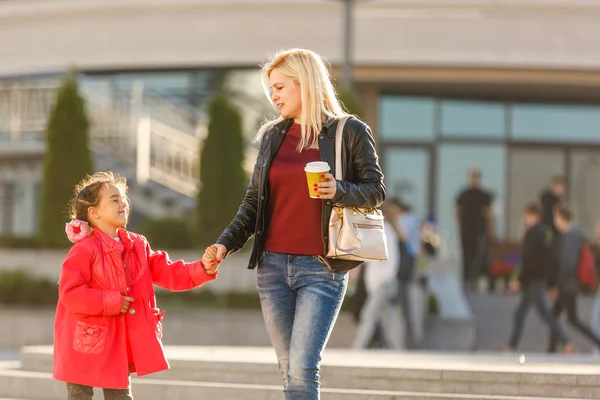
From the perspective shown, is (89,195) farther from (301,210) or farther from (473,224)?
(473,224)

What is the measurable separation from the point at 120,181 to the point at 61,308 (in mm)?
712

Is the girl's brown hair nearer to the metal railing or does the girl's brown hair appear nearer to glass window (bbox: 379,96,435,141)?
the metal railing

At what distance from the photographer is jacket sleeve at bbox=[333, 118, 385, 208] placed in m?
5.55

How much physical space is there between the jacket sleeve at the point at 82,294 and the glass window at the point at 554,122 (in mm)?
18335

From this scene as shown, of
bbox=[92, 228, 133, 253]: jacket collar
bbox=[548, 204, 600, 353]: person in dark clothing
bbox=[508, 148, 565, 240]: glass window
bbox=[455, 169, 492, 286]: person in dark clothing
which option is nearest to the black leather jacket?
bbox=[92, 228, 133, 253]: jacket collar

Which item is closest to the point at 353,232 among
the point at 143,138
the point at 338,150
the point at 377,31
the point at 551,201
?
the point at 338,150

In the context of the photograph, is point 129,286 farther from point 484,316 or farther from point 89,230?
point 484,316

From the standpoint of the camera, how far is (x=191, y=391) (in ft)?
27.2

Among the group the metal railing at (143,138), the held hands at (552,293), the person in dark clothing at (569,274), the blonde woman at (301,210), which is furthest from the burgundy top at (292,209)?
the metal railing at (143,138)

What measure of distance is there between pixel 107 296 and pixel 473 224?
45.6 feet

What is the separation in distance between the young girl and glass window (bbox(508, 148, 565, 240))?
1753 cm

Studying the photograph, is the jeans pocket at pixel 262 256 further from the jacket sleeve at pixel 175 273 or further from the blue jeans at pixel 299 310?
the jacket sleeve at pixel 175 273

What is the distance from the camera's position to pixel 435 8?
20.1 meters

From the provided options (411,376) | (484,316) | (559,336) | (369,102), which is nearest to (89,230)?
(411,376)
